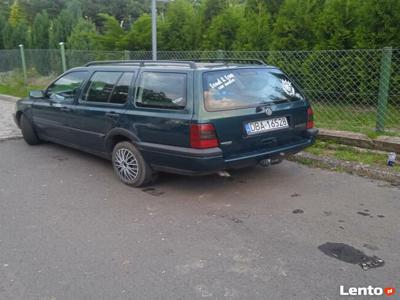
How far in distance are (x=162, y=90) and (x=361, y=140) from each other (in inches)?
127

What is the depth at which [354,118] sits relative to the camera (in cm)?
647

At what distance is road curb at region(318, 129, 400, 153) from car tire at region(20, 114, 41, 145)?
4.93 m

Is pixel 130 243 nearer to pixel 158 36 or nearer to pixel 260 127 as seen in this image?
pixel 260 127

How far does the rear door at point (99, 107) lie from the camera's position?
4809 mm

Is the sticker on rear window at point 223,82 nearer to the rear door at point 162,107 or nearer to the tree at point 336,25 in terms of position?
the rear door at point 162,107

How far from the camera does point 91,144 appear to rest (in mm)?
5367

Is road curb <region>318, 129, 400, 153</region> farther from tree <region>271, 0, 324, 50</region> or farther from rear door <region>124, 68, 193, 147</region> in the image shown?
rear door <region>124, 68, 193, 147</region>

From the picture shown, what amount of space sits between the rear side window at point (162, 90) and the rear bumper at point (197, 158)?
473 mm

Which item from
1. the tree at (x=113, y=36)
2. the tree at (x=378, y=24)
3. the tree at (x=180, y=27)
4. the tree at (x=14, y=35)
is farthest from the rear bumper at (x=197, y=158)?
the tree at (x=14, y=35)

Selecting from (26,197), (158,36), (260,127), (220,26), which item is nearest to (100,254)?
(26,197)

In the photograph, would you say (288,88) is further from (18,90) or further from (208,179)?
(18,90)

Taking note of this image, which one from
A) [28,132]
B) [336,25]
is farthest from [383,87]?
[28,132]

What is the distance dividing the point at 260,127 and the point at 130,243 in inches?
73.6

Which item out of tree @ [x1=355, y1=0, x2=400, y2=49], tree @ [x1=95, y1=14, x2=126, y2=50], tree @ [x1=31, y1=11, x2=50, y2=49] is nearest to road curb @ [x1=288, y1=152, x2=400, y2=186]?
tree @ [x1=355, y1=0, x2=400, y2=49]
